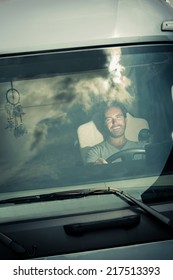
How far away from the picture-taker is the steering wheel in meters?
3.76

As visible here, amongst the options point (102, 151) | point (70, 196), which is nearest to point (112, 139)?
point (102, 151)

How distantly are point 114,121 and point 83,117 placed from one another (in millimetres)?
192

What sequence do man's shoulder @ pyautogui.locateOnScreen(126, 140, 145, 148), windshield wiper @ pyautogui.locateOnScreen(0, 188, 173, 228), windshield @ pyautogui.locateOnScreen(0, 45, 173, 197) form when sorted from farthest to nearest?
man's shoulder @ pyautogui.locateOnScreen(126, 140, 145, 148) → windshield @ pyautogui.locateOnScreen(0, 45, 173, 197) → windshield wiper @ pyautogui.locateOnScreen(0, 188, 173, 228)

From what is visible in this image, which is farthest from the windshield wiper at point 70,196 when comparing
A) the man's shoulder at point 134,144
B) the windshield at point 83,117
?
the man's shoulder at point 134,144

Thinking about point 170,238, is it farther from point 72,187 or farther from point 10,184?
point 10,184

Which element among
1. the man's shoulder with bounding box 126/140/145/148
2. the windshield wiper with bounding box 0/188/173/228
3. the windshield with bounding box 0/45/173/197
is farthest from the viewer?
the man's shoulder with bounding box 126/140/145/148

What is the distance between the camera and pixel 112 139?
3.81 m

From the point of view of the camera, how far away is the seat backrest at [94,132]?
374 centimetres

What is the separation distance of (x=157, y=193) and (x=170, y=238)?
53cm

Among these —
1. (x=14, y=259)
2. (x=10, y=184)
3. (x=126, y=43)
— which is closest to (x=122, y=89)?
(x=126, y=43)

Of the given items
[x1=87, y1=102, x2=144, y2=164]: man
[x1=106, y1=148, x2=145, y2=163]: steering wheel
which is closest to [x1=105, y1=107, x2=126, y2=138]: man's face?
[x1=87, y1=102, x2=144, y2=164]: man

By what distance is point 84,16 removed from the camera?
12.6 ft

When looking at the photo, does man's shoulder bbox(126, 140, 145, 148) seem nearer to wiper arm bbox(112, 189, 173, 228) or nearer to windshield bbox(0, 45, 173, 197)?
windshield bbox(0, 45, 173, 197)

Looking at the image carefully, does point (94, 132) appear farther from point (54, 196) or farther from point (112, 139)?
point (54, 196)
